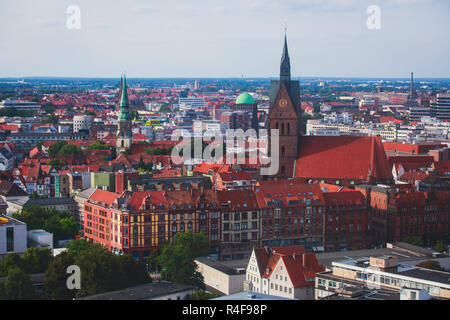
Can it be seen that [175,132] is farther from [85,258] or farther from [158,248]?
[85,258]

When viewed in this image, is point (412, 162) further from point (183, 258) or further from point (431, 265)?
point (183, 258)

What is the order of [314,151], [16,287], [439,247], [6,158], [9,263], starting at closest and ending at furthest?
[16,287] < [9,263] < [439,247] < [314,151] < [6,158]

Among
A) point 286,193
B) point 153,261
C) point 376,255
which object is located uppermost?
point 286,193

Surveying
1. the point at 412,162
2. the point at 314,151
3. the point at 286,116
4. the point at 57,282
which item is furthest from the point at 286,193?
the point at 412,162

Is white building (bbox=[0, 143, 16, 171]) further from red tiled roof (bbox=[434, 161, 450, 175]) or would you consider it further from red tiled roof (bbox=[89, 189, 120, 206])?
red tiled roof (bbox=[434, 161, 450, 175])

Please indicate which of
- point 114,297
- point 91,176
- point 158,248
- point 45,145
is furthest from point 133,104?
point 114,297

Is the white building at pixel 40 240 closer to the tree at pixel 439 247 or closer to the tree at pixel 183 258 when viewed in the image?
the tree at pixel 183 258

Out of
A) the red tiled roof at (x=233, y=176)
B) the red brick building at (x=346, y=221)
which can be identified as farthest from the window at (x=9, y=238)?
the red brick building at (x=346, y=221)
